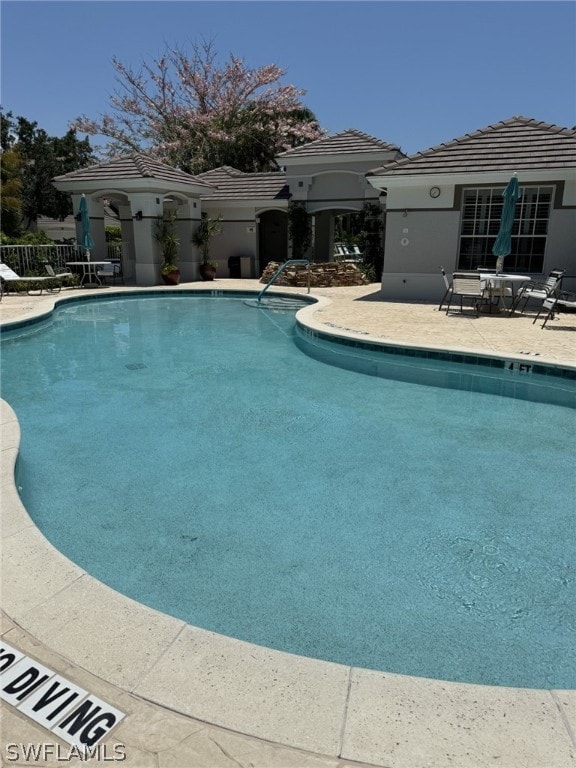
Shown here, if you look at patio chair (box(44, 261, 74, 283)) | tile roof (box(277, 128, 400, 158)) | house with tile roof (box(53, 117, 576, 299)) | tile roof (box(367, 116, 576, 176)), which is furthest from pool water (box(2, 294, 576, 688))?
tile roof (box(277, 128, 400, 158))

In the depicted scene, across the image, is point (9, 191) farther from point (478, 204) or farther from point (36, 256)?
point (478, 204)

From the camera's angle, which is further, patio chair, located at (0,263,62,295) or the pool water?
patio chair, located at (0,263,62,295)

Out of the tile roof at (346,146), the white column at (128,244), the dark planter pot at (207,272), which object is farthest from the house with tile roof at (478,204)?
the white column at (128,244)

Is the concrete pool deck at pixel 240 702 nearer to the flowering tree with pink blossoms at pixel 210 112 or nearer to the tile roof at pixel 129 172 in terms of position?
the tile roof at pixel 129 172

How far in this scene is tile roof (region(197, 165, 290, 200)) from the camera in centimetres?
2139

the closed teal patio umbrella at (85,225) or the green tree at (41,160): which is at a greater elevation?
the green tree at (41,160)

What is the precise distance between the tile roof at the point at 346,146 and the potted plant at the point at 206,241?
3937mm

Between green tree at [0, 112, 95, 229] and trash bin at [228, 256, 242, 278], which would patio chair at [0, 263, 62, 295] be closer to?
trash bin at [228, 256, 242, 278]

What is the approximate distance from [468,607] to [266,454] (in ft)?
8.85

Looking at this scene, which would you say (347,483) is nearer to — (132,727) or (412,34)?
(132,727)

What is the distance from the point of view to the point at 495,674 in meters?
2.72

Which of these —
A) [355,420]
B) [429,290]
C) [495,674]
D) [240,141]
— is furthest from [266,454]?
[240,141]

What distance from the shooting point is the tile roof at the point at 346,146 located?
19531 mm

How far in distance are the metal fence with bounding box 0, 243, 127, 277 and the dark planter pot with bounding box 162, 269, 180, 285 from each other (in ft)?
10.5
